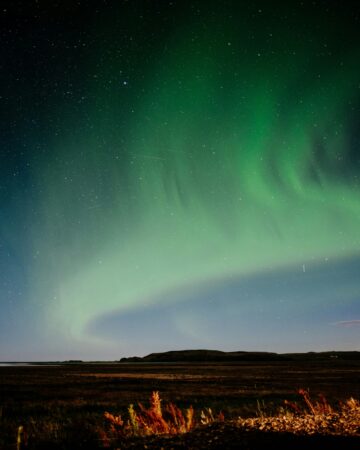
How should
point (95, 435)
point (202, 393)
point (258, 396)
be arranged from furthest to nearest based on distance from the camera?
point (202, 393) < point (258, 396) < point (95, 435)

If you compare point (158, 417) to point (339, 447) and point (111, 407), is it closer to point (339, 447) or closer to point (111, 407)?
point (339, 447)

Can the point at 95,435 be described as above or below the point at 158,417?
below

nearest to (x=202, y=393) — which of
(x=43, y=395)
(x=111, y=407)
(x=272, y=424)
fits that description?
(x=111, y=407)

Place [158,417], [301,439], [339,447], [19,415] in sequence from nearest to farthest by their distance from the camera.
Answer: [339,447] < [301,439] < [158,417] < [19,415]

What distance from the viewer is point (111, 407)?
80.2 feet

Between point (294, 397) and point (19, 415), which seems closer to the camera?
point (19, 415)

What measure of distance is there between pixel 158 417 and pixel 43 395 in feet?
91.8

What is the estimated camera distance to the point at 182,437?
277 inches

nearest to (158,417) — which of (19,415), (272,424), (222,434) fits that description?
(222,434)

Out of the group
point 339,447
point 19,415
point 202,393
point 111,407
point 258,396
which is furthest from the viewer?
point 202,393

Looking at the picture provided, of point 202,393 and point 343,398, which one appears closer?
point 343,398

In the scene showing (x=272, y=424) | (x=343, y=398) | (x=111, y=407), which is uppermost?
(x=272, y=424)

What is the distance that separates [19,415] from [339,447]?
20453 millimetres

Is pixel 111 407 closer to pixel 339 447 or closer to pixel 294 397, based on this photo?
pixel 294 397
